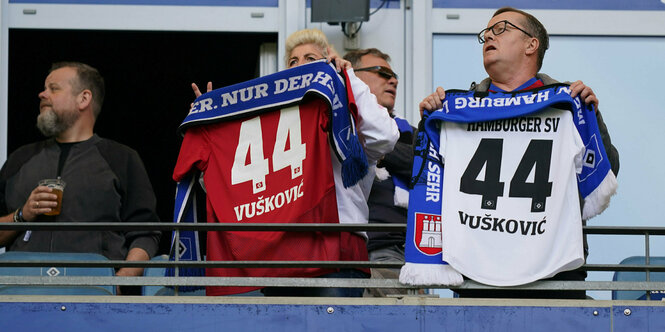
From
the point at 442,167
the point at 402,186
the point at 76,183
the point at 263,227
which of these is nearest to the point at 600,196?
the point at 442,167

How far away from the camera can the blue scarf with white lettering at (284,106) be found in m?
4.69

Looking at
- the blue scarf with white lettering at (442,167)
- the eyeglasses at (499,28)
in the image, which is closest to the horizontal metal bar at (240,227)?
the blue scarf with white lettering at (442,167)

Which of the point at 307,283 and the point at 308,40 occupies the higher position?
the point at 308,40

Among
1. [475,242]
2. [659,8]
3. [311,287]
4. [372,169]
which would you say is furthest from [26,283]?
[659,8]

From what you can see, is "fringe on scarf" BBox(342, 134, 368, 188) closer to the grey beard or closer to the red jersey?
the red jersey

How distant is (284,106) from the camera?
4.92 m

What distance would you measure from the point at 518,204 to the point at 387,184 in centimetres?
117

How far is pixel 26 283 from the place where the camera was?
4680 mm

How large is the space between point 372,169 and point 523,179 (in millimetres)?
748

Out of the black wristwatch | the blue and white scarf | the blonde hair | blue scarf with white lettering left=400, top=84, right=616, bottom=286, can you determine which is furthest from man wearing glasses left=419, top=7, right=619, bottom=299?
the black wristwatch

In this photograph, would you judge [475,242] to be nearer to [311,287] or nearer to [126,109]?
[311,287]

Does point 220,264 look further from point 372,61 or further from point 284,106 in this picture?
point 372,61

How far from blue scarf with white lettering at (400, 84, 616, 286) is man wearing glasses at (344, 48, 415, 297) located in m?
0.37

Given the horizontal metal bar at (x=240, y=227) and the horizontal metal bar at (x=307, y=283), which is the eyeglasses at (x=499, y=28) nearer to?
the horizontal metal bar at (x=240, y=227)
